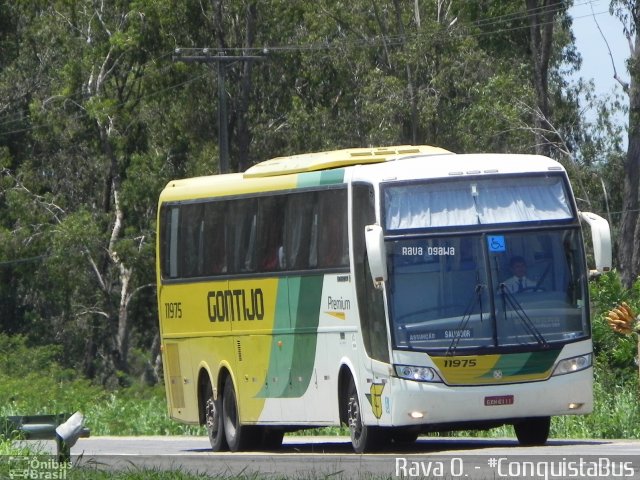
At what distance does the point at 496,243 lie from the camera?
1491cm

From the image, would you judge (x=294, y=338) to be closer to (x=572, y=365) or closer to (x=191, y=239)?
(x=191, y=239)

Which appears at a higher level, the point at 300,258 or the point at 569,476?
the point at 300,258

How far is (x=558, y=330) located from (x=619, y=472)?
4.17 metres

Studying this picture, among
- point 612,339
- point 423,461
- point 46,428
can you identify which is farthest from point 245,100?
point 46,428

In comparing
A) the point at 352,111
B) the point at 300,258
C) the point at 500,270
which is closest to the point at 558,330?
the point at 500,270

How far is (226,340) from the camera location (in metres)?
18.4

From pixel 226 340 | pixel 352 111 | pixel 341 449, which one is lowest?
pixel 341 449

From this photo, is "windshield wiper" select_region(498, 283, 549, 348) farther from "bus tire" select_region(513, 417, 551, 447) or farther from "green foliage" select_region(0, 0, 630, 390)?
"green foliage" select_region(0, 0, 630, 390)

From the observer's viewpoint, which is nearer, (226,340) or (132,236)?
(226,340)

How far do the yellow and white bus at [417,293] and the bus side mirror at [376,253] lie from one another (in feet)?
0.04

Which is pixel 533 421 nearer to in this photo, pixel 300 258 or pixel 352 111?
pixel 300 258

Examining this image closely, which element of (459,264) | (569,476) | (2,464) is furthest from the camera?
(459,264)

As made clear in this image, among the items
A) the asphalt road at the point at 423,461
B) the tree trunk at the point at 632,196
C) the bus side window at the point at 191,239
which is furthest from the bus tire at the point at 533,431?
the tree trunk at the point at 632,196

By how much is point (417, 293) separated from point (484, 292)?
2.07 ft
